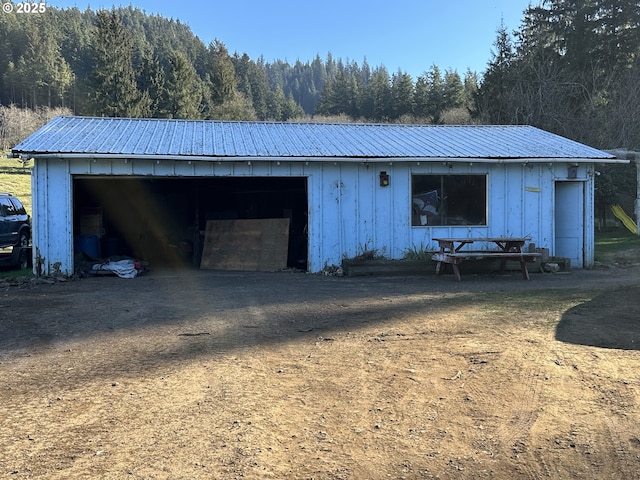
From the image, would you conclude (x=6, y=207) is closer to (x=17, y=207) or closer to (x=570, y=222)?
(x=17, y=207)

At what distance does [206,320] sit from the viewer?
747cm

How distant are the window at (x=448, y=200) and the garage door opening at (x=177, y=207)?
451 centimetres

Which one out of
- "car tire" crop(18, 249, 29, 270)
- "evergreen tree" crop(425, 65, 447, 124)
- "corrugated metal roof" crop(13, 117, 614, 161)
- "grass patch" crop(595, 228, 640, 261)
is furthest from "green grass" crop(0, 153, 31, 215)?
"evergreen tree" crop(425, 65, 447, 124)

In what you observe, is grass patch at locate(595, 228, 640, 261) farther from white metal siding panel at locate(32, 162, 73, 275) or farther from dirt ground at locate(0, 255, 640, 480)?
white metal siding panel at locate(32, 162, 73, 275)

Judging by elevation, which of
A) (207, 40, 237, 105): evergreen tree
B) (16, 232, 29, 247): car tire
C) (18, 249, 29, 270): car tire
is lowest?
(18, 249, 29, 270): car tire

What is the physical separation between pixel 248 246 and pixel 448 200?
5422mm

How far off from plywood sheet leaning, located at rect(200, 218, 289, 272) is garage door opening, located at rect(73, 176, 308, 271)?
168 centimetres

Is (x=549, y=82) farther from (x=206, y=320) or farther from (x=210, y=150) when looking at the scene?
(x=206, y=320)

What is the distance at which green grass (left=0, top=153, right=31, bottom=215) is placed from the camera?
2900 centimetres

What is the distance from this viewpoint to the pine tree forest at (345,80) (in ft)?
95.2

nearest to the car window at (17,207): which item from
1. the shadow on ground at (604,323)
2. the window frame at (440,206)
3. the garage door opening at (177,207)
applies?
the garage door opening at (177,207)

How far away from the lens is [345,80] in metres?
72.2

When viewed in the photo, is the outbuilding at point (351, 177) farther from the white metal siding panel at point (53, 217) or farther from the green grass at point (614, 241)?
the green grass at point (614, 241)

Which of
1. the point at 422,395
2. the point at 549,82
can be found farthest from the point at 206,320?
the point at 549,82
